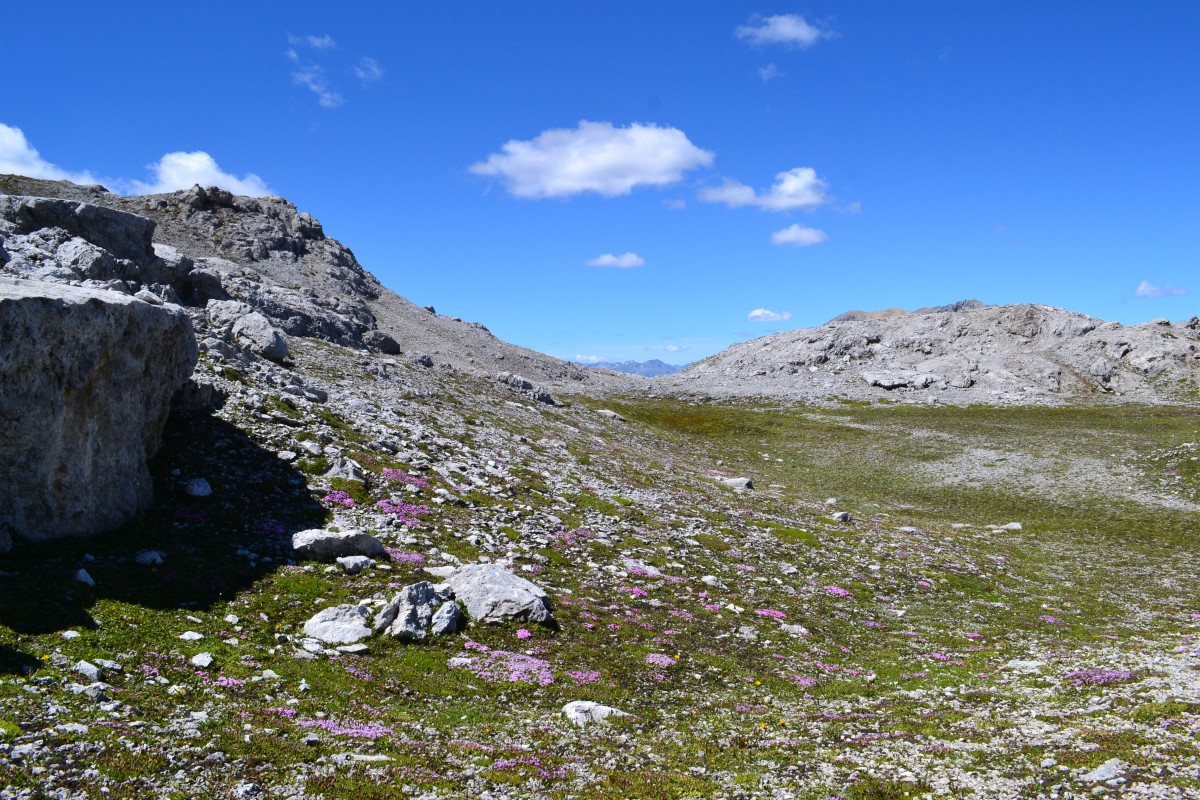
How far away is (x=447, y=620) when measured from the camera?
2078 cm

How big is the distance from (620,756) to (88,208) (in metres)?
65.3

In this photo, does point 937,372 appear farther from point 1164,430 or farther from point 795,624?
point 795,624

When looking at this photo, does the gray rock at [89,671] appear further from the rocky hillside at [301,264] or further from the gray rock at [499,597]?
the rocky hillside at [301,264]

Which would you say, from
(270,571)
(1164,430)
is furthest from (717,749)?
(1164,430)

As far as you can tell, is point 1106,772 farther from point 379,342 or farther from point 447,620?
point 379,342

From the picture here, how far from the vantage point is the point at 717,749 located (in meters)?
15.2

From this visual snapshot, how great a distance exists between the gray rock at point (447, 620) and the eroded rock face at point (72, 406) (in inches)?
443

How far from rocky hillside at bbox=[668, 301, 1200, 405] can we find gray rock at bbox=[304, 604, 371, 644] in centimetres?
12190

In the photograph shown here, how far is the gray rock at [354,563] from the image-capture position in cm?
2356

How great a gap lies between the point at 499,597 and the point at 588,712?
6727 millimetres

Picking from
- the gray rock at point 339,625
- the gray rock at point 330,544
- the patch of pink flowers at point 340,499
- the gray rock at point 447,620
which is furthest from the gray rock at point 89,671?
the patch of pink flowers at point 340,499

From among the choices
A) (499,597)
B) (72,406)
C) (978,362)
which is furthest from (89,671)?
(978,362)

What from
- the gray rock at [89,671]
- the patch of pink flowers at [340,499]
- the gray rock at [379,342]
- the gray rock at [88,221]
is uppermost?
the gray rock at [88,221]

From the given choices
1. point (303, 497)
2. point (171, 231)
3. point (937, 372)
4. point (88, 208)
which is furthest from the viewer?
point (937, 372)
